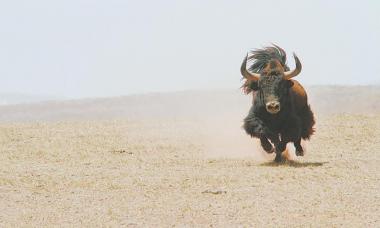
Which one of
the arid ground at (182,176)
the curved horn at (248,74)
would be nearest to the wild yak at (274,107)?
the curved horn at (248,74)

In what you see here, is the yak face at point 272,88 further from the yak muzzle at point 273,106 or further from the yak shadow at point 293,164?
the yak shadow at point 293,164

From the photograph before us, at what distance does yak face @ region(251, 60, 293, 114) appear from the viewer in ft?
37.8

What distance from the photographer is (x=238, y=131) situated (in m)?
18.1

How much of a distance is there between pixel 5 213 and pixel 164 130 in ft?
33.2

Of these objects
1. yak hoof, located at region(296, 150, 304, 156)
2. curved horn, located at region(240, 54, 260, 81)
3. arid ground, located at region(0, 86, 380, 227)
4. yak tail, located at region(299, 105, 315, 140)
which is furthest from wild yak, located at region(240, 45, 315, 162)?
arid ground, located at region(0, 86, 380, 227)

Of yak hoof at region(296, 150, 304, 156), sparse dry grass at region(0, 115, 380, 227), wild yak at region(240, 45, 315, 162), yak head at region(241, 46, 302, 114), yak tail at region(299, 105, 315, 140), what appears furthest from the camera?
yak tail at region(299, 105, 315, 140)

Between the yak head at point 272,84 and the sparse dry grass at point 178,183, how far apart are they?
38.2 inches

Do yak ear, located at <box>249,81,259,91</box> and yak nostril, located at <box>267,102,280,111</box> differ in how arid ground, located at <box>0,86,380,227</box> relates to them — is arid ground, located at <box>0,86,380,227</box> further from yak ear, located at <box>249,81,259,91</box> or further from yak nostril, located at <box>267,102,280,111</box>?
yak ear, located at <box>249,81,259,91</box>

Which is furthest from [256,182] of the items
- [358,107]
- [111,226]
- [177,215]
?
[358,107]

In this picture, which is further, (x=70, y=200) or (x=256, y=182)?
(x=256, y=182)

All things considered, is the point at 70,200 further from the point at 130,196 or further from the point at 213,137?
the point at 213,137

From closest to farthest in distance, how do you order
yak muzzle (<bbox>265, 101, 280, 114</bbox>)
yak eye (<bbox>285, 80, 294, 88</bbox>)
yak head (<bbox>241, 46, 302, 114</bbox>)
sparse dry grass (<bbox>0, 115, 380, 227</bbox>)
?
1. sparse dry grass (<bbox>0, 115, 380, 227</bbox>)
2. yak muzzle (<bbox>265, 101, 280, 114</bbox>)
3. yak head (<bbox>241, 46, 302, 114</bbox>)
4. yak eye (<bbox>285, 80, 294, 88</bbox>)

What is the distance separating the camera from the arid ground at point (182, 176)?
8406 millimetres

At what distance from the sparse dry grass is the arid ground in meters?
0.01
